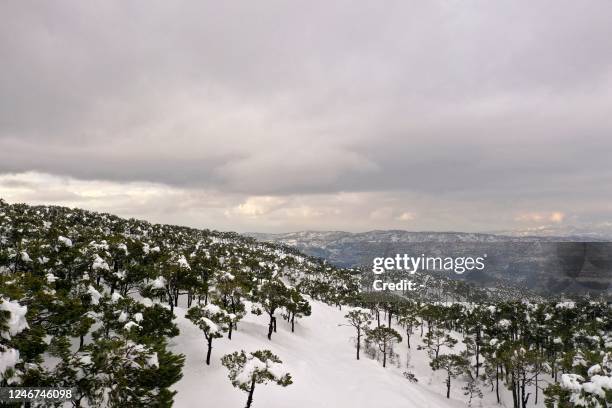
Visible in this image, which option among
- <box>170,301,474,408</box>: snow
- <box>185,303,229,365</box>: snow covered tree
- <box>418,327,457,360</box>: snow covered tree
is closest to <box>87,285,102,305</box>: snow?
<box>185,303,229,365</box>: snow covered tree

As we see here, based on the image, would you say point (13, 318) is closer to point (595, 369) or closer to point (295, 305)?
point (595, 369)

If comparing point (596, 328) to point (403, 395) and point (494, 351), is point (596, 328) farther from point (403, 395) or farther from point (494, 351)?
point (403, 395)

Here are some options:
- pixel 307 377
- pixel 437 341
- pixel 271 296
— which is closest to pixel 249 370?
pixel 307 377

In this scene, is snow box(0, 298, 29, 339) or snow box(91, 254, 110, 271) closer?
snow box(0, 298, 29, 339)

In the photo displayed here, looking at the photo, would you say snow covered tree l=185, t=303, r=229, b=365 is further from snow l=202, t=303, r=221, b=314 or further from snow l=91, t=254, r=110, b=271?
snow l=91, t=254, r=110, b=271

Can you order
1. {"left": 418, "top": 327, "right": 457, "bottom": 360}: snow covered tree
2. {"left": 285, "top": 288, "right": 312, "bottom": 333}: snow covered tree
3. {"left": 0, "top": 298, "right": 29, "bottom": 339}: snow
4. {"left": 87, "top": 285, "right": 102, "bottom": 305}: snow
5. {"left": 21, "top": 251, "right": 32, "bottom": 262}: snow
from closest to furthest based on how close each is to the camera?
{"left": 0, "top": 298, "right": 29, "bottom": 339}: snow < {"left": 87, "top": 285, "right": 102, "bottom": 305}: snow < {"left": 21, "top": 251, "right": 32, "bottom": 262}: snow < {"left": 285, "top": 288, "right": 312, "bottom": 333}: snow covered tree < {"left": 418, "top": 327, "right": 457, "bottom": 360}: snow covered tree

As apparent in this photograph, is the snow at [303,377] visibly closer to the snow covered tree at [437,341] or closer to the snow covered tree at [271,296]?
the snow covered tree at [271,296]

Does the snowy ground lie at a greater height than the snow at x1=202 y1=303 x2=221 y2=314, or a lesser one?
lesser

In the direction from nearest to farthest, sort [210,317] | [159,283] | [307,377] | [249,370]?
1. [249,370]
2. [210,317]
3. [159,283]
4. [307,377]
